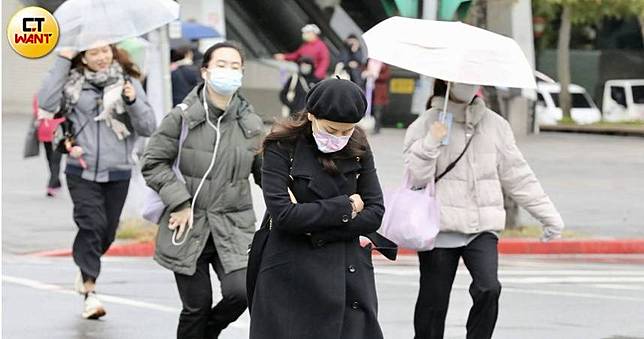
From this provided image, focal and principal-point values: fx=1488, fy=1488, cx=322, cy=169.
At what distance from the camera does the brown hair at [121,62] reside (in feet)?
31.0

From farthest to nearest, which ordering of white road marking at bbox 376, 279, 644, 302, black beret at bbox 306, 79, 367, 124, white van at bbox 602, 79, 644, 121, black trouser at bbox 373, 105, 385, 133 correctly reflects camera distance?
white van at bbox 602, 79, 644, 121
black trouser at bbox 373, 105, 385, 133
white road marking at bbox 376, 279, 644, 302
black beret at bbox 306, 79, 367, 124

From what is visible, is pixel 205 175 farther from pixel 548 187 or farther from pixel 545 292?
pixel 548 187

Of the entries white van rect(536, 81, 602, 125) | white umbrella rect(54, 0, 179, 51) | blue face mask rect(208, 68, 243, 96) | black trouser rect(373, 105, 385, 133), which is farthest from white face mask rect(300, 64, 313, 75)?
blue face mask rect(208, 68, 243, 96)

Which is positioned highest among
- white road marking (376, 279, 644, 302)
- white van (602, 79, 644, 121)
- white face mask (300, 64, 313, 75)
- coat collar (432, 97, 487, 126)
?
coat collar (432, 97, 487, 126)

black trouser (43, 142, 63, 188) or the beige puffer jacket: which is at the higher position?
the beige puffer jacket

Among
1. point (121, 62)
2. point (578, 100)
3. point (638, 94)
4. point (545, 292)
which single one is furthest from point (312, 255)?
point (638, 94)

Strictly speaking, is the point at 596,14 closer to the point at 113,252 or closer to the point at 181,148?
the point at 113,252

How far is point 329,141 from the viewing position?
566 centimetres

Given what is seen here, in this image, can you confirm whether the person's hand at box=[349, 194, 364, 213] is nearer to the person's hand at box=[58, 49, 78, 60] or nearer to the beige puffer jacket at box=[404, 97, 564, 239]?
the beige puffer jacket at box=[404, 97, 564, 239]

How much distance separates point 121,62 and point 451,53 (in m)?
2.97

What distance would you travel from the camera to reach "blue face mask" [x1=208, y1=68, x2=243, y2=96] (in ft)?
24.2

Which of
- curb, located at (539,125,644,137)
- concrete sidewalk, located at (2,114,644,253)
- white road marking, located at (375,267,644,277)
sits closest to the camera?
white road marking, located at (375,267,644,277)

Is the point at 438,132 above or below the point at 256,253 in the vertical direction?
above

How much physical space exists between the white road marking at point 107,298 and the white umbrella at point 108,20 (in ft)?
6.82
